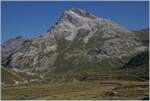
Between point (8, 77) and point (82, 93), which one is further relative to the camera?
point (8, 77)

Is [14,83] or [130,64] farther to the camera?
[130,64]

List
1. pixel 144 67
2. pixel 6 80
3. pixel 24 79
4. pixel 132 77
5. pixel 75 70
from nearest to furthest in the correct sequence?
pixel 6 80 < pixel 24 79 < pixel 132 77 < pixel 144 67 < pixel 75 70

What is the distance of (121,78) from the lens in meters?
121

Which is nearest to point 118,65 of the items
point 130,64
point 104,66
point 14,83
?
point 104,66

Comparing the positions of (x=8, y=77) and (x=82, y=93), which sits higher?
(x=8, y=77)

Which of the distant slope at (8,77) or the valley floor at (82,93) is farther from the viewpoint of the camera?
the distant slope at (8,77)

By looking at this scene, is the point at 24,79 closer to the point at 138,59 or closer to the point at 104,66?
the point at 138,59

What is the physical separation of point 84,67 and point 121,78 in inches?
3025

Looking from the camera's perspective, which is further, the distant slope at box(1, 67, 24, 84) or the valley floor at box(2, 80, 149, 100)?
the distant slope at box(1, 67, 24, 84)

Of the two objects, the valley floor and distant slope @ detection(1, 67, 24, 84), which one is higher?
distant slope @ detection(1, 67, 24, 84)

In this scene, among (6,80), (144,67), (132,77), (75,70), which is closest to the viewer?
(6,80)

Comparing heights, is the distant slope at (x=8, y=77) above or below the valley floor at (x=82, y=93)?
above

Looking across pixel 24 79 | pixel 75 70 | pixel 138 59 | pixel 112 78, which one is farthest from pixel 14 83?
pixel 75 70

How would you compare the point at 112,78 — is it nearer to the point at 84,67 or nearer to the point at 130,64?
the point at 130,64
